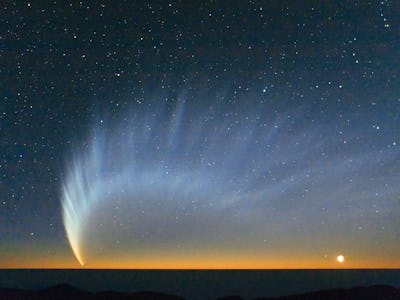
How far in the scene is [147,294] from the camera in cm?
5247

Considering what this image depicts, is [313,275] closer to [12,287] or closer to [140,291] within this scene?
[140,291]

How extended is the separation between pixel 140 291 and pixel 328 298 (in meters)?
11.7

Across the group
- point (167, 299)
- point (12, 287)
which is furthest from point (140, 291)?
point (12, 287)

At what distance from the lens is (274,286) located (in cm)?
5338

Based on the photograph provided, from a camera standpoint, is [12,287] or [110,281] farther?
[110,281]

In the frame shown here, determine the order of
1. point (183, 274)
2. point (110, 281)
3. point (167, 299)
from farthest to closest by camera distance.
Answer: point (183, 274), point (110, 281), point (167, 299)

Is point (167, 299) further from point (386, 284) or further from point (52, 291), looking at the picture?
point (386, 284)

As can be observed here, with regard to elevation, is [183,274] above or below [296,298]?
above

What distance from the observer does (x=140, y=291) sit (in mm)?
52938

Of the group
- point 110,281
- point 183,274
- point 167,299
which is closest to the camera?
point 167,299

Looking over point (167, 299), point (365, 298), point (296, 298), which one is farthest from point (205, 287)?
point (365, 298)

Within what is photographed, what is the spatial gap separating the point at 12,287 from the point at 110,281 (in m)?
8.07

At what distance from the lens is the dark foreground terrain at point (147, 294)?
4666 cm

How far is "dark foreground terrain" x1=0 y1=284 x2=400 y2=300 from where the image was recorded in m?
46.7
